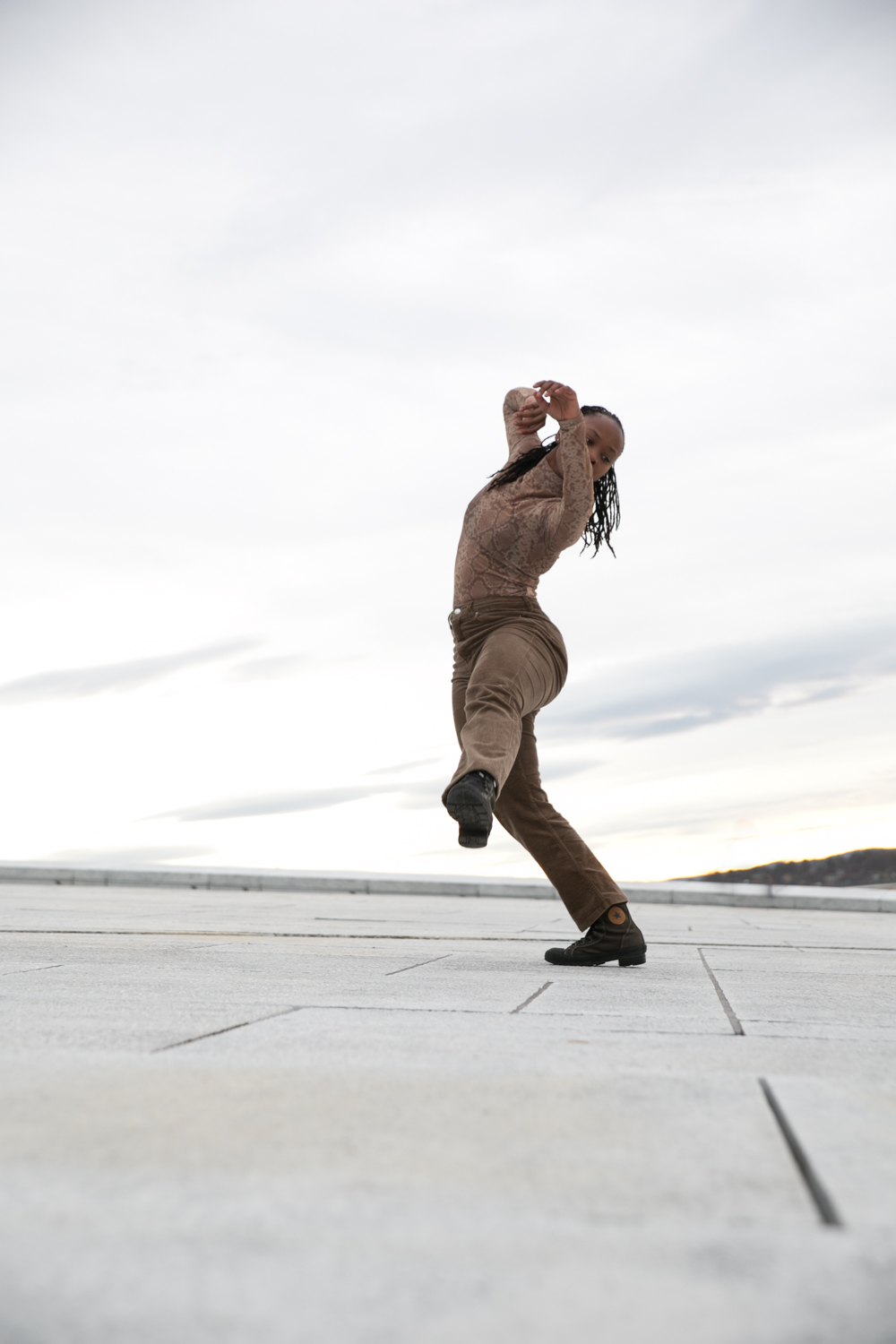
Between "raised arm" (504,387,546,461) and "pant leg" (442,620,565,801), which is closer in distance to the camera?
"pant leg" (442,620,565,801)

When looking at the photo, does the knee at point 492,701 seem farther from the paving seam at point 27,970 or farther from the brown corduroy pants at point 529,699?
the paving seam at point 27,970

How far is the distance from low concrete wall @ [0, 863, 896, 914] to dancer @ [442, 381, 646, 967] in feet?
31.3

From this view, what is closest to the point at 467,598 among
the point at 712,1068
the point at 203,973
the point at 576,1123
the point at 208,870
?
the point at 203,973

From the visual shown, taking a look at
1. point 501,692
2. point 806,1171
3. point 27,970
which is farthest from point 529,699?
point 806,1171

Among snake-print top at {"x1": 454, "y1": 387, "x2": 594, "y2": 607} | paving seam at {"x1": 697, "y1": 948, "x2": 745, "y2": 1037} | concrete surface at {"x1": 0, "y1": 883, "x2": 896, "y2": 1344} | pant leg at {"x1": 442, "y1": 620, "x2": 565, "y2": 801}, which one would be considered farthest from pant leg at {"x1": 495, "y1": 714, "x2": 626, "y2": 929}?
concrete surface at {"x1": 0, "y1": 883, "x2": 896, "y2": 1344}

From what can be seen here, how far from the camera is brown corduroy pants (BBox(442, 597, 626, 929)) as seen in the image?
146 inches

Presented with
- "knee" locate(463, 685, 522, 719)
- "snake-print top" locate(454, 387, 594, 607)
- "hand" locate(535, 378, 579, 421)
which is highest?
"hand" locate(535, 378, 579, 421)

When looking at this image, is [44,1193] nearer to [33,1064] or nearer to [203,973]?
[33,1064]

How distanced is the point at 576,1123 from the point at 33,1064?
77 cm

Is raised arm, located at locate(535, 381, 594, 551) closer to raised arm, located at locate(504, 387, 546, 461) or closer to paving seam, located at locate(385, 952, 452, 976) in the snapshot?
raised arm, located at locate(504, 387, 546, 461)

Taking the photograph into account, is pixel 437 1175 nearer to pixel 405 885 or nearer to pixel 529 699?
pixel 529 699

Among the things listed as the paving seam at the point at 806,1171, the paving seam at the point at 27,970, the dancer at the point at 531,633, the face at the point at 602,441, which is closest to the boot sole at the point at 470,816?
the dancer at the point at 531,633

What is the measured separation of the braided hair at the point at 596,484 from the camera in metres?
4.05

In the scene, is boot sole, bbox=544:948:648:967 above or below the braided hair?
below
